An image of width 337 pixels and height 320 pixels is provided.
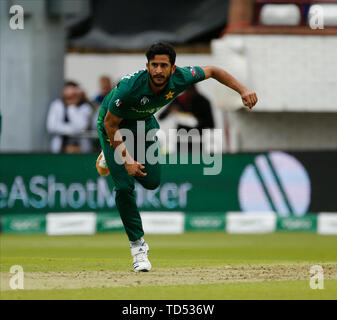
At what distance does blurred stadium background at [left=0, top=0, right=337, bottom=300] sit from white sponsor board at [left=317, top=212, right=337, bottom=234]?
0.05 ft

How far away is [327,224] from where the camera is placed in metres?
13.9

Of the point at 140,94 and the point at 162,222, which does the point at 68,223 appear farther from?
the point at 140,94

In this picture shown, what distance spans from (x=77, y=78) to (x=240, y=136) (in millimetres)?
3842

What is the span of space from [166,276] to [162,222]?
5681 mm

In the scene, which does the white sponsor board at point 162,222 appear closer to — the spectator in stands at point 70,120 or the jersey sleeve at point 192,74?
the spectator in stands at point 70,120

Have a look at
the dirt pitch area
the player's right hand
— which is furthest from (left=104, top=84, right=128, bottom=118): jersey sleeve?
the dirt pitch area

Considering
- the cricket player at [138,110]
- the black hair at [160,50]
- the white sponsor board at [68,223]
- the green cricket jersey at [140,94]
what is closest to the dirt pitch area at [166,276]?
the cricket player at [138,110]

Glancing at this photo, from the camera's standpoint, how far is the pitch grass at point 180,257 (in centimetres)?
737

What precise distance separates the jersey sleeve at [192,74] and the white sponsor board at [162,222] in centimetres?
573

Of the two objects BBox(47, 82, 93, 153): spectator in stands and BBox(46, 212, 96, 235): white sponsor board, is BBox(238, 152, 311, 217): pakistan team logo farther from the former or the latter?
BBox(47, 82, 93, 153): spectator in stands

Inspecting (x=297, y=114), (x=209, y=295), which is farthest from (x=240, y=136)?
(x=209, y=295)

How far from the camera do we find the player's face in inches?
306

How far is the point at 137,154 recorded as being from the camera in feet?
27.7
